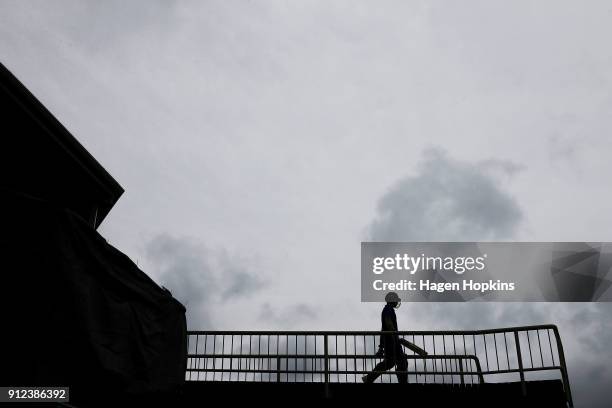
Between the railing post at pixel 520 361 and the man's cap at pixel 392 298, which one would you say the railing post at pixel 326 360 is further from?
the railing post at pixel 520 361

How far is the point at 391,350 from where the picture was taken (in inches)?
476

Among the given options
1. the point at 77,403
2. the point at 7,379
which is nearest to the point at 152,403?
the point at 77,403

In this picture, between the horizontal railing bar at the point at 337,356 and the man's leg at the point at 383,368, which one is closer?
the horizontal railing bar at the point at 337,356

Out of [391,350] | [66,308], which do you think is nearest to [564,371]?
[391,350]

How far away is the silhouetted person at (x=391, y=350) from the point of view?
11812 mm

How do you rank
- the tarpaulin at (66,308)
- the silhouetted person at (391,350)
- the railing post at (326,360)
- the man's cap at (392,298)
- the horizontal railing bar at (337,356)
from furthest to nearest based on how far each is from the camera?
the man's cap at (392,298) < the silhouetted person at (391,350) < the horizontal railing bar at (337,356) < the railing post at (326,360) < the tarpaulin at (66,308)

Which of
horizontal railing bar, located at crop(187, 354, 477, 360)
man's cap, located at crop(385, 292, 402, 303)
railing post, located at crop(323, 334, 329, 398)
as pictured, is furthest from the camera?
man's cap, located at crop(385, 292, 402, 303)

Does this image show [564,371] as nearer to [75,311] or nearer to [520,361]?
[520,361]

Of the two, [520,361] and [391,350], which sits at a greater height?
[391,350]

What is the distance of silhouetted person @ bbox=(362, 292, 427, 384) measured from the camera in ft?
38.8

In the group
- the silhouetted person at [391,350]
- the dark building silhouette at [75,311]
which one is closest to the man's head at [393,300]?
the silhouetted person at [391,350]

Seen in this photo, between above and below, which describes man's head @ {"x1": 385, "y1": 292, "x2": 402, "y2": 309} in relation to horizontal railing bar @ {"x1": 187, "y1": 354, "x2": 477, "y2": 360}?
above

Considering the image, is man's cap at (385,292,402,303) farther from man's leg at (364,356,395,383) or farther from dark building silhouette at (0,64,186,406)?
dark building silhouette at (0,64,186,406)

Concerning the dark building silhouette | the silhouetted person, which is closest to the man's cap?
the silhouetted person
